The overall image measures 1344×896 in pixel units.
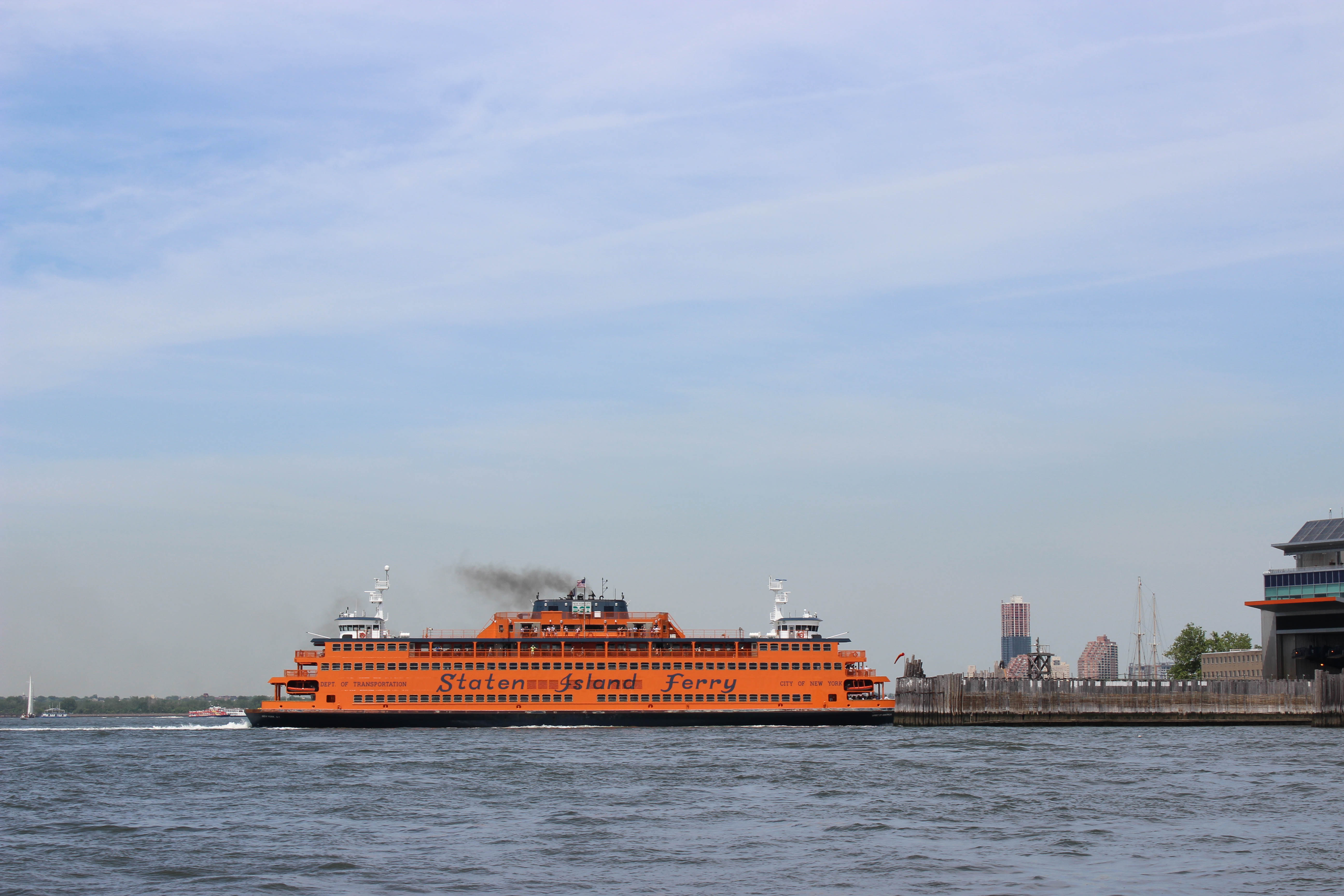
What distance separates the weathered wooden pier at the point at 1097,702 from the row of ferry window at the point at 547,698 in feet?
19.4

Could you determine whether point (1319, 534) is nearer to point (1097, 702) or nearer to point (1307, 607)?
point (1307, 607)

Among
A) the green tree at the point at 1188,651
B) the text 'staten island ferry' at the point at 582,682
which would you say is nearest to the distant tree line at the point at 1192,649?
the green tree at the point at 1188,651

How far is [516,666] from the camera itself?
248ft

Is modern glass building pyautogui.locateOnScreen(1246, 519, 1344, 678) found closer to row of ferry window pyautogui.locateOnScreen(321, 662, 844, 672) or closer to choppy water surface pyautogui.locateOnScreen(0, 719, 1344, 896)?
choppy water surface pyautogui.locateOnScreen(0, 719, 1344, 896)

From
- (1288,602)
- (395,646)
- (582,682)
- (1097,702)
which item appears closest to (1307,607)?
(1288,602)

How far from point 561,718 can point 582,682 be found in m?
2.64

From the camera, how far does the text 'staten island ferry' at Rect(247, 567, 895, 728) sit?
243 feet

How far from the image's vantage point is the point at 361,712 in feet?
241

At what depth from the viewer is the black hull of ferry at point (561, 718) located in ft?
241

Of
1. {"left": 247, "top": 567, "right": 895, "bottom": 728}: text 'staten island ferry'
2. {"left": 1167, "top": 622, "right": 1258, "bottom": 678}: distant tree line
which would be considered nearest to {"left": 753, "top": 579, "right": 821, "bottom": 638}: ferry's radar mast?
{"left": 247, "top": 567, "right": 895, "bottom": 728}: text 'staten island ferry'

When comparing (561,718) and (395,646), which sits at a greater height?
(395,646)

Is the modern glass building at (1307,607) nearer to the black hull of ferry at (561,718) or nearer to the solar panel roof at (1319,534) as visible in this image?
the solar panel roof at (1319,534)

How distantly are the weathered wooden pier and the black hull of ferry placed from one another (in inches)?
97.3

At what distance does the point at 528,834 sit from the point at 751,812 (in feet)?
22.2
